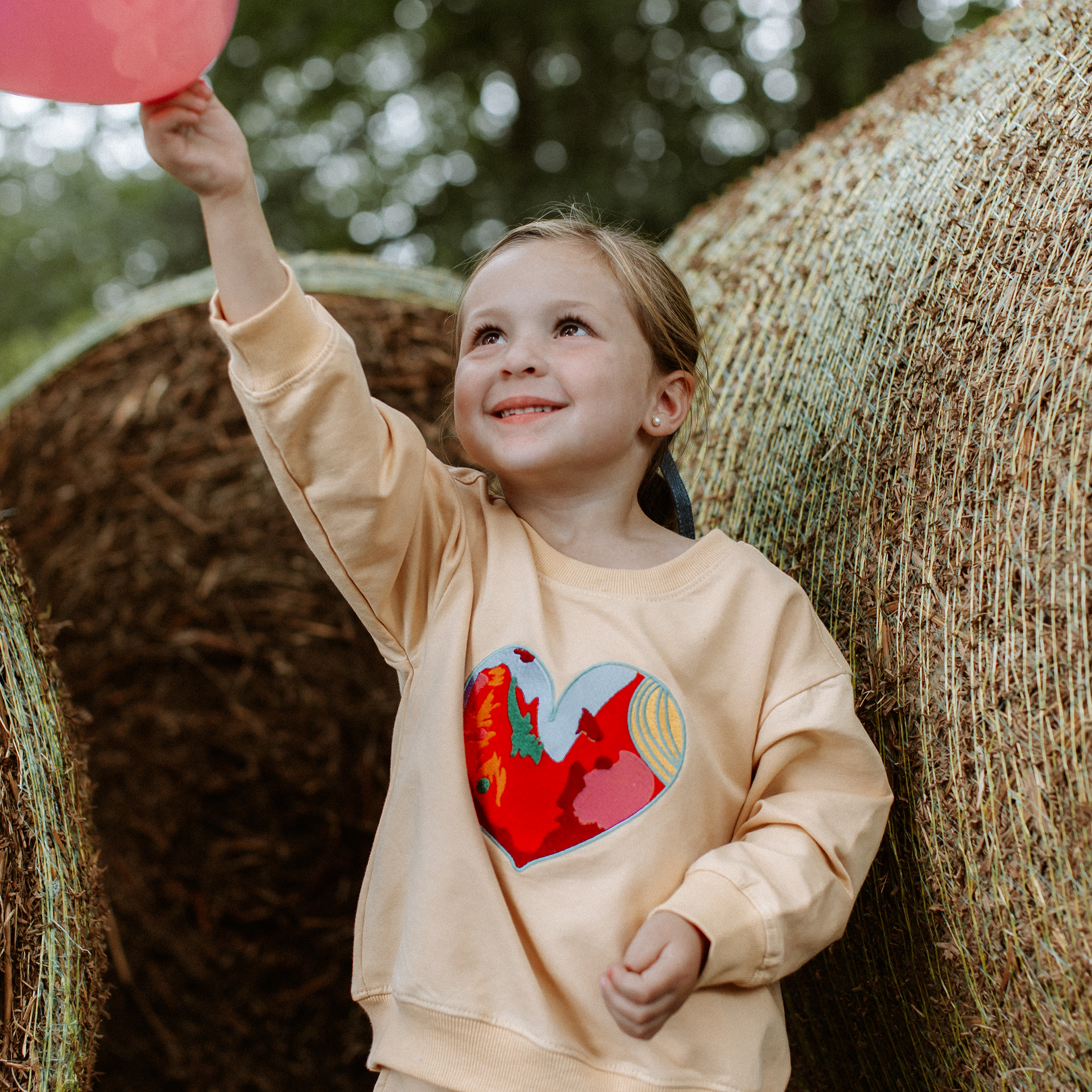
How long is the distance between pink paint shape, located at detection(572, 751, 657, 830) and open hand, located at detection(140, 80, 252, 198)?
0.80 meters

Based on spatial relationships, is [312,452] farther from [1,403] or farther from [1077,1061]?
[1,403]

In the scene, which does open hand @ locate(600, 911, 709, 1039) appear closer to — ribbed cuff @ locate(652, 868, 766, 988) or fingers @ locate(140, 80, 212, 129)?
ribbed cuff @ locate(652, 868, 766, 988)

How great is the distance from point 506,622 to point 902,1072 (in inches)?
35.1

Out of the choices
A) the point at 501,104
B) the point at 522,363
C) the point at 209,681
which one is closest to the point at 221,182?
the point at 522,363

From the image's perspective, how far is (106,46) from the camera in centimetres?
111

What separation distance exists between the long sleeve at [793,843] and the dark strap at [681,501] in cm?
28

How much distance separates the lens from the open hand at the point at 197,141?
1184 mm

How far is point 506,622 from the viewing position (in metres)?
1.42

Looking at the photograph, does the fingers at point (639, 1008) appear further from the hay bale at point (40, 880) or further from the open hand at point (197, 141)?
the open hand at point (197, 141)

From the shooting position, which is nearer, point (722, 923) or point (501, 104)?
point (722, 923)

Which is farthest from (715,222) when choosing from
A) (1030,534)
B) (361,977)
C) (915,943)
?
(361,977)

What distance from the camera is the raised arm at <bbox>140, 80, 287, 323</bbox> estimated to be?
1.19 metres

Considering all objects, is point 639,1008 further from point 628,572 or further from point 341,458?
point 341,458

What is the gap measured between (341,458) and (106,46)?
48cm
